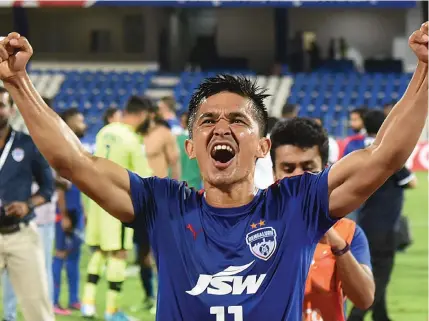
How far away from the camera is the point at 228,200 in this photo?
124 inches

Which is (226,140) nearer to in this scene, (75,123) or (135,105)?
A: (135,105)

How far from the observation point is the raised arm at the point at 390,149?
9.77ft

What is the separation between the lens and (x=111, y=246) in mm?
8648

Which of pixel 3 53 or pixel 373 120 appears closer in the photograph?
pixel 3 53

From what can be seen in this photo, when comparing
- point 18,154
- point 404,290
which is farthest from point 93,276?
point 404,290

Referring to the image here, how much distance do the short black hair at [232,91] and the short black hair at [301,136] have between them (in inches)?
34.8

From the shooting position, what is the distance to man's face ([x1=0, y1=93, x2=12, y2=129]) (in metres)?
6.86

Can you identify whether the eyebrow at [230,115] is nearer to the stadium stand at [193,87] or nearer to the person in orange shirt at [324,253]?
the person in orange shirt at [324,253]

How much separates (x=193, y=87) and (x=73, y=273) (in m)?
21.1

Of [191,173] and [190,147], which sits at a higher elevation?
[190,147]

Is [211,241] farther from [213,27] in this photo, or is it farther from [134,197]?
[213,27]

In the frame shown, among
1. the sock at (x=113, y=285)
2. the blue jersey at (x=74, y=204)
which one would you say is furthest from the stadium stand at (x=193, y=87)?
the sock at (x=113, y=285)

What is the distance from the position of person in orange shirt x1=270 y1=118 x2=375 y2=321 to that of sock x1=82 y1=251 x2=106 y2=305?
4.61 meters

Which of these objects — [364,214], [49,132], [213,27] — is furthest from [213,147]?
[213,27]
